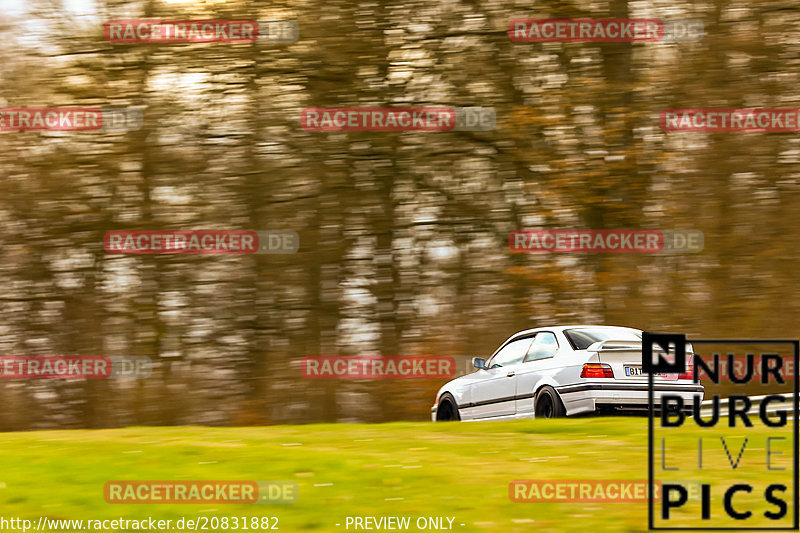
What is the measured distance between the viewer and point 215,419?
18.4 m

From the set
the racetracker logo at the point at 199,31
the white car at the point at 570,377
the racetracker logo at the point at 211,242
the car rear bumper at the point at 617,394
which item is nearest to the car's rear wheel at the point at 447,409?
the white car at the point at 570,377

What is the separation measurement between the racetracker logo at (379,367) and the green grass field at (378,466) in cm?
681

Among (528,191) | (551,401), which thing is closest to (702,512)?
(551,401)

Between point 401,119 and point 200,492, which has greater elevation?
point 401,119

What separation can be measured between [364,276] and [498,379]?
6.03m

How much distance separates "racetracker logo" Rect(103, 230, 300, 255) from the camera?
61.5 ft

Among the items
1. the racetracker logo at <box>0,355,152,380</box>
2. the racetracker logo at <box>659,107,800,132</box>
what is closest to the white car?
the racetracker logo at <box>659,107,800,132</box>

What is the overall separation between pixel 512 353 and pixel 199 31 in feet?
31.3

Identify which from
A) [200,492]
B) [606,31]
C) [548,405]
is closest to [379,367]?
[548,405]

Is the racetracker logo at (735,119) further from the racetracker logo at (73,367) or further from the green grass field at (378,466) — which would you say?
the racetracker logo at (73,367)

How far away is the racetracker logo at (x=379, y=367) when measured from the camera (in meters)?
18.3

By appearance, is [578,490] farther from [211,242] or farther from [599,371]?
[211,242]

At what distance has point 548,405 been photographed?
12281 millimetres

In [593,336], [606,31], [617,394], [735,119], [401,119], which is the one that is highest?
[606,31]
